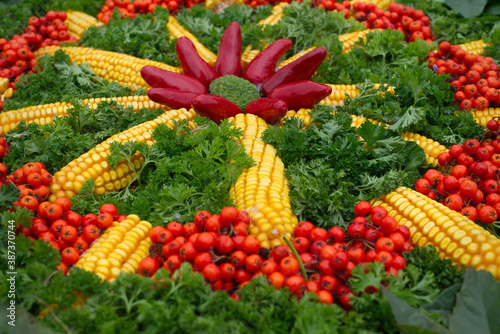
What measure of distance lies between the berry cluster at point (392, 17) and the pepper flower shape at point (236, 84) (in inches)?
59.9

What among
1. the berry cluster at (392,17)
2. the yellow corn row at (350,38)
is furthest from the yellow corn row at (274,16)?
the yellow corn row at (350,38)

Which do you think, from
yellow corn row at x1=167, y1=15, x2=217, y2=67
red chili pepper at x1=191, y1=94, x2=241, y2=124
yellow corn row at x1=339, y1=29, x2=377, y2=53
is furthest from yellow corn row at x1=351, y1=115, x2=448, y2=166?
yellow corn row at x1=167, y1=15, x2=217, y2=67

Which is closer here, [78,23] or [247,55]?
[247,55]

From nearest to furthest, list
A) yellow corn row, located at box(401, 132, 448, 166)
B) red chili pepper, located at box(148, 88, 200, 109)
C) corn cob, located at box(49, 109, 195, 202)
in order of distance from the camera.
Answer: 1. corn cob, located at box(49, 109, 195, 202)
2. yellow corn row, located at box(401, 132, 448, 166)
3. red chili pepper, located at box(148, 88, 200, 109)

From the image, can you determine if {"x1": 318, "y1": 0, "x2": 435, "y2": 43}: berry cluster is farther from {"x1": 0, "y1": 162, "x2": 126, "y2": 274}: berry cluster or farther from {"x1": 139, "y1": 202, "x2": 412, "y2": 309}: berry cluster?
{"x1": 0, "y1": 162, "x2": 126, "y2": 274}: berry cluster

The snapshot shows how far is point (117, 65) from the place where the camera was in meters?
4.55

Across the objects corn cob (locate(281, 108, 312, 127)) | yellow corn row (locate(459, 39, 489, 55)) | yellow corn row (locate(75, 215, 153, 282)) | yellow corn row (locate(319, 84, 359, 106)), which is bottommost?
yellow corn row (locate(75, 215, 153, 282))

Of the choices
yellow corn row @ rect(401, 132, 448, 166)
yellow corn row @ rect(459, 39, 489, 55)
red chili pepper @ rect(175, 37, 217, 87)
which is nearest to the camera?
yellow corn row @ rect(401, 132, 448, 166)

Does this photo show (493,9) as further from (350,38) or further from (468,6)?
(350,38)

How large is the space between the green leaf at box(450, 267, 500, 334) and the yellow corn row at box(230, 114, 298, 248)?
1.04m

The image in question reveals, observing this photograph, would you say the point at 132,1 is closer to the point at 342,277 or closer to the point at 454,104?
the point at 454,104

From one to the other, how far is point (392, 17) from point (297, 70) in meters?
2.10

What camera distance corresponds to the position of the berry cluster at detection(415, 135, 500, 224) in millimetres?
2945

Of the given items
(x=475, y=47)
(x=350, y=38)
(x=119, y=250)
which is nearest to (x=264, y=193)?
(x=119, y=250)
